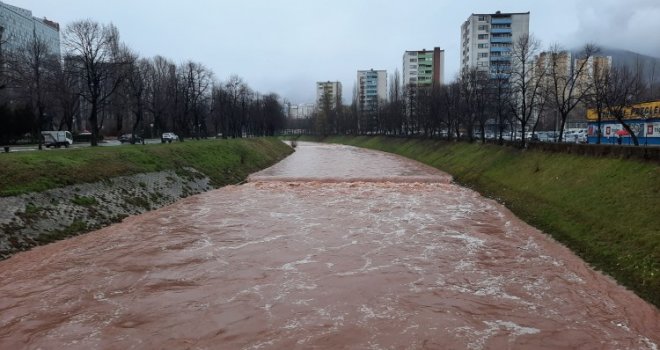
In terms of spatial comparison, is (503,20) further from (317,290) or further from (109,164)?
(317,290)

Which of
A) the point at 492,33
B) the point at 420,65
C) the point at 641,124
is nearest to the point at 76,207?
the point at 641,124

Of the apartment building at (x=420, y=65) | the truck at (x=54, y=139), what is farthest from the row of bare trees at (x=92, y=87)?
the apartment building at (x=420, y=65)

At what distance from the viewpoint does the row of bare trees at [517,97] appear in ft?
143

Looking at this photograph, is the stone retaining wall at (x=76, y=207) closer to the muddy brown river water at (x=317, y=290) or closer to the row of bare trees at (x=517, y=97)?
the muddy brown river water at (x=317, y=290)

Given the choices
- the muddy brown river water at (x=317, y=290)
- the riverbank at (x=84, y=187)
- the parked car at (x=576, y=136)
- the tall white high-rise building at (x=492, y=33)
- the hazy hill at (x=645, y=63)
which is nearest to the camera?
the muddy brown river water at (x=317, y=290)

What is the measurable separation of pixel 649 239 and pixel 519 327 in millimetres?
7846

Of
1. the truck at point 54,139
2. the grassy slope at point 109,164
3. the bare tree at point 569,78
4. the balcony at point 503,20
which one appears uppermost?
the balcony at point 503,20

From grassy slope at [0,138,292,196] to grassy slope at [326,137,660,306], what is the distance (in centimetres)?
2342

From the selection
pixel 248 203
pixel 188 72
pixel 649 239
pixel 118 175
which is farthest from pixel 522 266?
pixel 188 72

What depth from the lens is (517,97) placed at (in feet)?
198

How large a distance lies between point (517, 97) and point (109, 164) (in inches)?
1899

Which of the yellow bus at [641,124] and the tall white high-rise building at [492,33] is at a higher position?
the tall white high-rise building at [492,33]

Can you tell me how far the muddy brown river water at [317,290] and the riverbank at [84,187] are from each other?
52.6 inches

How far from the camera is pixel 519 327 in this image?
Result: 11.4 meters
